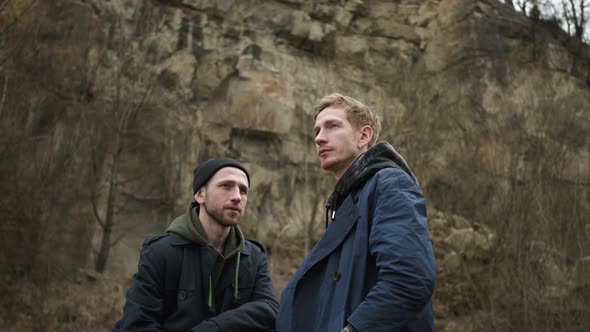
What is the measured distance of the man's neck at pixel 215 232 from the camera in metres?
3.49

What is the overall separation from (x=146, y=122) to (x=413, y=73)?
916cm

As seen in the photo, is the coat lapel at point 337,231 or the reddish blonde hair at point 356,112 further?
the reddish blonde hair at point 356,112

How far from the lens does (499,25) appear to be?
22859 millimetres

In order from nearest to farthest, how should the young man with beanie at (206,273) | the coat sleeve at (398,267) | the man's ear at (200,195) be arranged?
the coat sleeve at (398,267) → the young man with beanie at (206,273) → the man's ear at (200,195)

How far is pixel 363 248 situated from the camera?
2.45 meters

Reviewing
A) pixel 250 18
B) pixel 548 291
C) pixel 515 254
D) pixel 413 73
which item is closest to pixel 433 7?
pixel 413 73

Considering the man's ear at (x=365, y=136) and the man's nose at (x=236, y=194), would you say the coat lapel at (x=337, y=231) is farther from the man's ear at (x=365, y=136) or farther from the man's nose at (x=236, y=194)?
the man's nose at (x=236, y=194)

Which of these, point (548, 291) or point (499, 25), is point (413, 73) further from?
point (548, 291)

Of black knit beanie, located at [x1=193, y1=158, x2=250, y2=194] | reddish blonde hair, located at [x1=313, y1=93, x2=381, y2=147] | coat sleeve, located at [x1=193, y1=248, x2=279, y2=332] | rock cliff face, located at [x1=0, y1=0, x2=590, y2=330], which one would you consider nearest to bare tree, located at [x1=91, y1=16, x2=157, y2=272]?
rock cliff face, located at [x1=0, y1=0, x2=590, y2=330]

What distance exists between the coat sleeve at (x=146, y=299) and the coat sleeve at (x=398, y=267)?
1.33m

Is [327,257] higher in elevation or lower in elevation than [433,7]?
lower

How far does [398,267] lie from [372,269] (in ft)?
0.90

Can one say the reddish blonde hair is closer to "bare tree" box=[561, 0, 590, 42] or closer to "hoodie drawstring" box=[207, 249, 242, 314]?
"hoodie drawstring" box=[207, 249, 242, 314]

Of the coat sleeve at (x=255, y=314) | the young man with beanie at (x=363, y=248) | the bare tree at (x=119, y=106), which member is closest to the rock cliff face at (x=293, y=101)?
the bare tree at (x=119, y=106)
